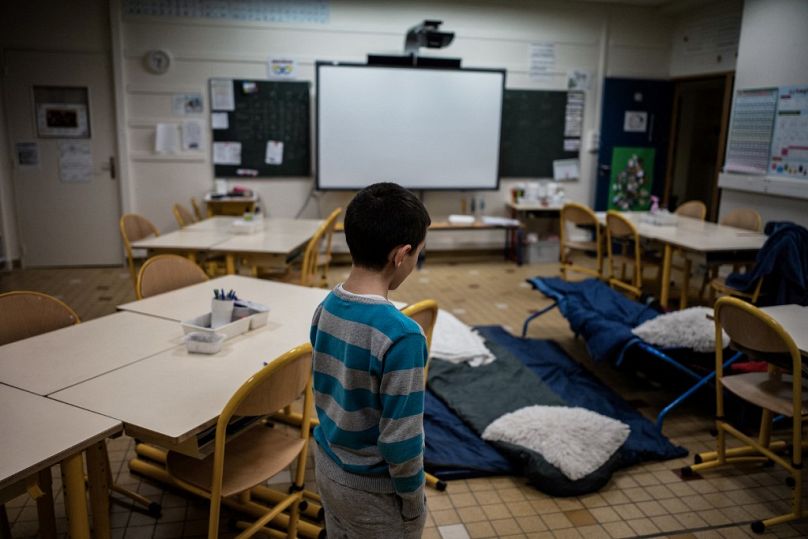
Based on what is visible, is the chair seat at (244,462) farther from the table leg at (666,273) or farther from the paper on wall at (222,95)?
the paper on wall at (222,95)

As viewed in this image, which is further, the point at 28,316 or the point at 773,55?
the point at 773,55

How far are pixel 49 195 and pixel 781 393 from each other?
6302 millimetres

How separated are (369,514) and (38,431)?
0.85 m

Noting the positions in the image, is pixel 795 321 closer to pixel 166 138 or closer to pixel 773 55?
pixel 773 55

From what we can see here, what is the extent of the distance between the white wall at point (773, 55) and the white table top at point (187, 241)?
14.7ft

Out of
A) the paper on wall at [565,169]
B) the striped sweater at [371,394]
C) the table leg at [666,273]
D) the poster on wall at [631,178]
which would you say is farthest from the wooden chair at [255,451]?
the poster on wall at [631,178]

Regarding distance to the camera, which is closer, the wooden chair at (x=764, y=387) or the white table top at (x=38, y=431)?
the white table top at (x=38, y=431)

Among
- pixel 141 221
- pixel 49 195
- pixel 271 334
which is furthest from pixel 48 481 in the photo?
pixel 49 195

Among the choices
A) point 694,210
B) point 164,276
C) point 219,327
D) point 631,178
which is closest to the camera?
point 219,327

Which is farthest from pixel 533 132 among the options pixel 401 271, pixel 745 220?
pixel 401 271

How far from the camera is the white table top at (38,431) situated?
135 centimetres

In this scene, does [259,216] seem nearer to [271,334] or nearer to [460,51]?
[271,334]

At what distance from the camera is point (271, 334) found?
222 cm

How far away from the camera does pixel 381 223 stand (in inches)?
49.1
